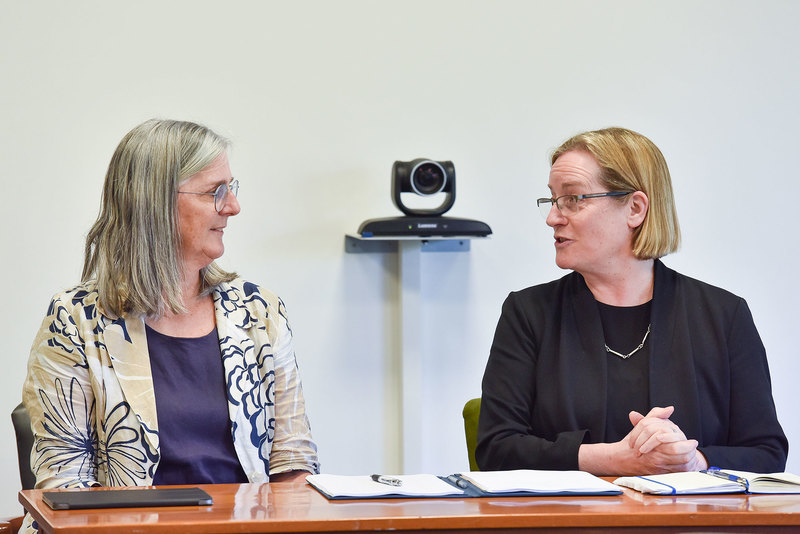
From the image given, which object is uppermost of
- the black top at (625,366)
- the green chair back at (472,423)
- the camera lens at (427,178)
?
the camera lens at (427,178)

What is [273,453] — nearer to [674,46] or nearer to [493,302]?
[493,302]

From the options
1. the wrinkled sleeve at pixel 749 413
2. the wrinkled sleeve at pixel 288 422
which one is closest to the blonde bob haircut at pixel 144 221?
the wrinkled sleeve at pixel 288 422

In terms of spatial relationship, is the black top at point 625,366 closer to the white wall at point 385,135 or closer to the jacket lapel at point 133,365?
the jacket lapel at point 133,365

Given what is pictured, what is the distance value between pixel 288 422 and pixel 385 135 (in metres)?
1.50

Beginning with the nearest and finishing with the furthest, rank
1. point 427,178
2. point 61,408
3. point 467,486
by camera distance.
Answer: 1. point 467,486
2. point 61,408
3. point 427,178

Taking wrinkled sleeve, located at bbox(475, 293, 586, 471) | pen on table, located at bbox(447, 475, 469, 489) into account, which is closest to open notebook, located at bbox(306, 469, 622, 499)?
pen on table, located at bbox(447, 475, 469, 489)

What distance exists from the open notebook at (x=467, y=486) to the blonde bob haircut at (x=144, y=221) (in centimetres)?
68

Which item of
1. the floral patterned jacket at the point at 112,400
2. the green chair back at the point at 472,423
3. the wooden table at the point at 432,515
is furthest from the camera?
the green chair back at the point at 472,423

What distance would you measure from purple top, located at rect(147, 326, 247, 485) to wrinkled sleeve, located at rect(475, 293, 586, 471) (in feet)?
1.93

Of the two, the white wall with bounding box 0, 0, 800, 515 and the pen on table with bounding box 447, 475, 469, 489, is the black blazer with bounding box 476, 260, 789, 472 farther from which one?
the white wall with bounding box 0, 0, 800, 515

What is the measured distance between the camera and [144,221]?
214cm

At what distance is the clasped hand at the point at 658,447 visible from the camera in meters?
1.87

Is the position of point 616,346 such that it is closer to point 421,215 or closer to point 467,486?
point 467,486

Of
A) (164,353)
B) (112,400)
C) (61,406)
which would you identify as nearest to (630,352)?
(164,353)
